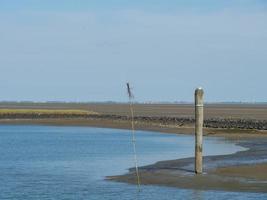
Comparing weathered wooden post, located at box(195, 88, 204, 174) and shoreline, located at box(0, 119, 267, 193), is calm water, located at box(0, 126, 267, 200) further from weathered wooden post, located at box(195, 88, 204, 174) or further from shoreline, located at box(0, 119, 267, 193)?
weathered wooden post, located at box(195, 88, 204, 174)

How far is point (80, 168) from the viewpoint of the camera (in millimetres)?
30828

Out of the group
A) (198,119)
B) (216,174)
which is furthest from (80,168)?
(198,119)

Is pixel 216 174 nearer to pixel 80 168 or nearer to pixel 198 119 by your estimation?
pixel 198 119

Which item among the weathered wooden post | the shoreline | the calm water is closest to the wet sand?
the shoreline

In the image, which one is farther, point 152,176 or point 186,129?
point 186,129

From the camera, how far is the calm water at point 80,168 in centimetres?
2262

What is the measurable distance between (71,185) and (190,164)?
778 cm

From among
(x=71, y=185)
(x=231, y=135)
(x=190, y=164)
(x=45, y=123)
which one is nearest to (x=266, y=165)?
(x=190, y=164)

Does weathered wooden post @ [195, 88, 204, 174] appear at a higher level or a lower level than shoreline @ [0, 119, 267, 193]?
higher

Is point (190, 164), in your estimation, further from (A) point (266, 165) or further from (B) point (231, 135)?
(B) point (231, 135)

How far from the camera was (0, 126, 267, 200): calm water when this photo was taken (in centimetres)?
2262

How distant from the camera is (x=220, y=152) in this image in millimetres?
39219

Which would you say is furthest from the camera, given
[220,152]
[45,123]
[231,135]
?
[45,123]

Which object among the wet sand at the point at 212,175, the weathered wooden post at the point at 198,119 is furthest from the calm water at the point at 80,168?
the weathered wooden post at the point at 198,119
